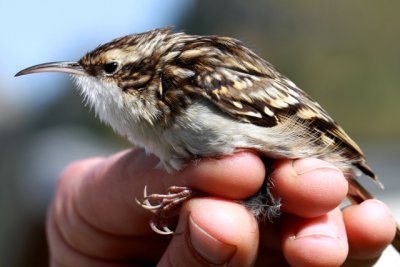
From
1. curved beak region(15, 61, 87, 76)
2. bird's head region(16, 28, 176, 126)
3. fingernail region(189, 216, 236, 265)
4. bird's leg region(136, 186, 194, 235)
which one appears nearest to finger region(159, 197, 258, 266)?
fingernail region(189, 216, 236, 265)

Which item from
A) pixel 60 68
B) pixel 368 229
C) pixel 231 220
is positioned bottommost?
pixel 368 229

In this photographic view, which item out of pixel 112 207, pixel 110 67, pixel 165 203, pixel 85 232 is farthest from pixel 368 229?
pixel 85 232

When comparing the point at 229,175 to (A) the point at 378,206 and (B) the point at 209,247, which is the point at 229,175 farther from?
(A) the point at 378,206

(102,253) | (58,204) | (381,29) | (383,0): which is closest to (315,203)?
(102,253)

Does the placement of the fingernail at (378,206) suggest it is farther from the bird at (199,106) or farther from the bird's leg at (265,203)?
the bird's leg at (265,203)

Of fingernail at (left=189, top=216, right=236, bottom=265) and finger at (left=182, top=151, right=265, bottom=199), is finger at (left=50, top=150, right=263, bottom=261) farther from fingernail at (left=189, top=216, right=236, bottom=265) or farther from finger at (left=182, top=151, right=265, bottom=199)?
fingernail at (left=189, top=216, right=236, bottom=265)

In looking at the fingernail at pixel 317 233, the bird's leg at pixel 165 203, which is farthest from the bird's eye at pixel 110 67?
the fingernail at pixel 317 233
